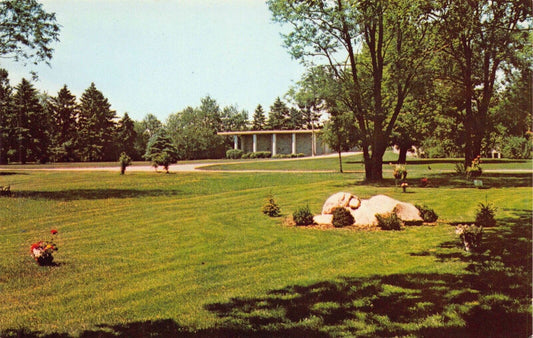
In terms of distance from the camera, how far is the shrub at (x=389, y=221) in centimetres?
1048

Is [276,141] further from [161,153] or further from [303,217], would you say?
[161,153]

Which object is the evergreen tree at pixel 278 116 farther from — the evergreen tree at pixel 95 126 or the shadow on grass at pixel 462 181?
the evergreen tree at pixel 95 126

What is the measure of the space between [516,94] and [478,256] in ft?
33.3

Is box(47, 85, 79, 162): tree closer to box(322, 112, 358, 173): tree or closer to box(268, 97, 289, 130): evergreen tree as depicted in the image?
box(268, 97, 289, 130): evergreen tree

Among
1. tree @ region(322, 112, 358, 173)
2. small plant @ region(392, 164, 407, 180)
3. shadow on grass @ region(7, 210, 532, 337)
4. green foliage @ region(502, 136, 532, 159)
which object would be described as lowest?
shadow on grass @ region(7, 210, 532, 337)

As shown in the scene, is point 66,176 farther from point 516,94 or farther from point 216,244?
point 516,94

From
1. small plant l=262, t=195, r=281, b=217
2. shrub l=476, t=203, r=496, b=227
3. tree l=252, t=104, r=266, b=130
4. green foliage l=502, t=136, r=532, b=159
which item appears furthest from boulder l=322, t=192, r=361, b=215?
green foliage l=502, t=136, r=532, b=159

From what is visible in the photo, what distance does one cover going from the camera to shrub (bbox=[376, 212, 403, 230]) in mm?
10484

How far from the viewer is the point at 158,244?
9.20m

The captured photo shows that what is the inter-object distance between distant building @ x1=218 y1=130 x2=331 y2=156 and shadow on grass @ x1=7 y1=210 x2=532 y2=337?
9832mm

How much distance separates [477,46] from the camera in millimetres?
13461

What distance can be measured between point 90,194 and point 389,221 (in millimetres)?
11730

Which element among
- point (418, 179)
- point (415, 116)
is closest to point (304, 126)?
point (415, 116)

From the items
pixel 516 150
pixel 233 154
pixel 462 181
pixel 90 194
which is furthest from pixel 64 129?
pixel 516 150
